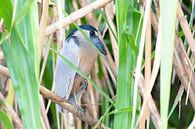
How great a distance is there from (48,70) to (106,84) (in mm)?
179

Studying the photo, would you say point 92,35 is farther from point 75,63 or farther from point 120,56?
point 120,56

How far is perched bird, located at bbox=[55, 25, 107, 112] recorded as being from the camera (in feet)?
3.97

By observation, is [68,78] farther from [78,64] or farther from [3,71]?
[3,71]

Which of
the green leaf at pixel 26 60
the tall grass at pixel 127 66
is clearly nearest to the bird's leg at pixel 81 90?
the tall grass at pixel 127 66

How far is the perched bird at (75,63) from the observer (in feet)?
3.97

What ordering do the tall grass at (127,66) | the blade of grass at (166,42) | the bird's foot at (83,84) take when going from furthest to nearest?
the bird's foot at (83,84)
the tall grass at (127,66)
the blade of grass at (166,42)

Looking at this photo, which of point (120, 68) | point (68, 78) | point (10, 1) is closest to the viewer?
point (10, 1)

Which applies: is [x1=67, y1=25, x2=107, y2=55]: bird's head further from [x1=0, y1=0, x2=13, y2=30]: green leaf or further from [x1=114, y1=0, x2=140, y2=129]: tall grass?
[x1=0, y1=0, x2=13, y2=30]: green leaf

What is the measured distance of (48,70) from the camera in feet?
4.70

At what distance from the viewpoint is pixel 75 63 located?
128cm

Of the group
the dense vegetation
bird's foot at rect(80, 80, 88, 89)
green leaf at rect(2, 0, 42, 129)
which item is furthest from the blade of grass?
bird's foot at rect(80, 80, 88, 89)

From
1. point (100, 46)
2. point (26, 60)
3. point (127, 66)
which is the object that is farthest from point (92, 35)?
point (26, 60)

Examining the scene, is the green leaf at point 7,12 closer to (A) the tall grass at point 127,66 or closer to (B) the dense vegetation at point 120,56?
(B) the dense vegetation at point 120,56

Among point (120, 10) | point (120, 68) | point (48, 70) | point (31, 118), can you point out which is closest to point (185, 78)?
point (120, 68)
